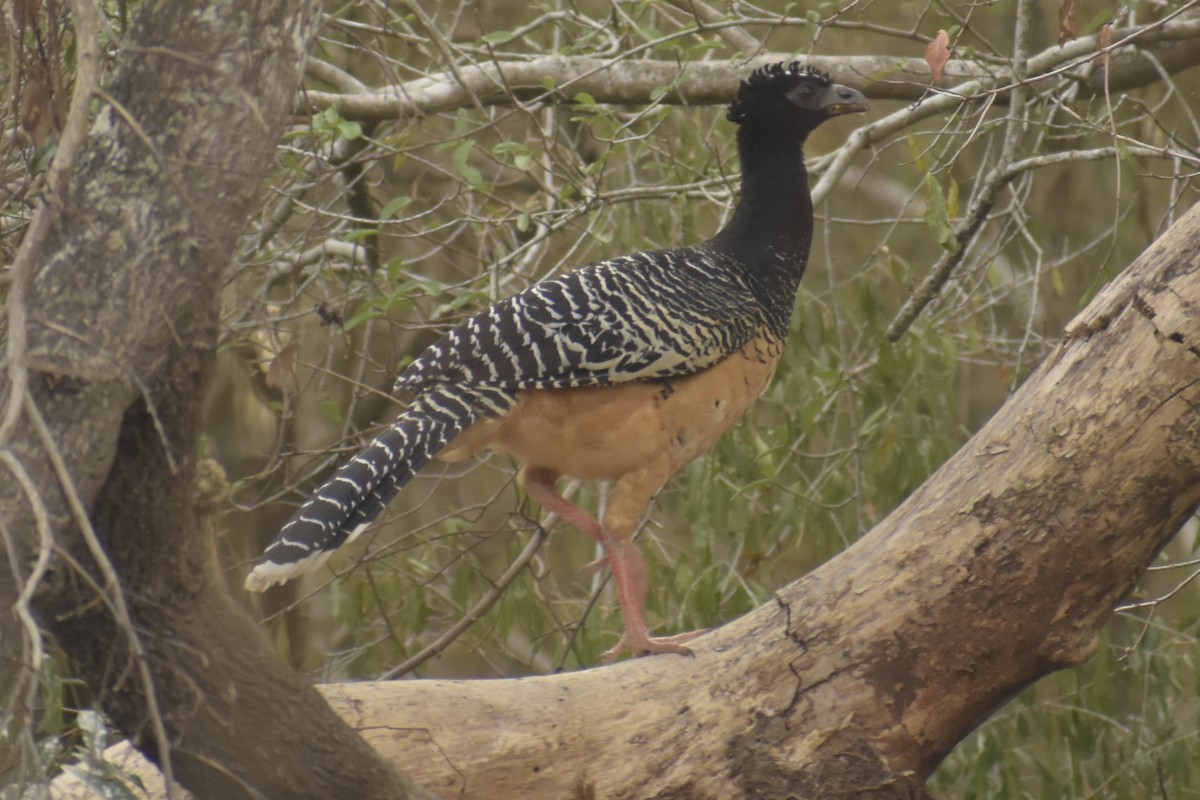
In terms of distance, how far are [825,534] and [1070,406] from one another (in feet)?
Result: 6.54

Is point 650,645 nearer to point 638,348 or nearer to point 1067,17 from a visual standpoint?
point 638,348

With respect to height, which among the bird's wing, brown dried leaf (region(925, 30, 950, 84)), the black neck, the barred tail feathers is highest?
brown dried leaf (region(925, 30, 950, 84))

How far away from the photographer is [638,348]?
4.37 metres

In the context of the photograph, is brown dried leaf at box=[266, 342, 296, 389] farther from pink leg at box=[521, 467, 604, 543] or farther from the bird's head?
the bird's head

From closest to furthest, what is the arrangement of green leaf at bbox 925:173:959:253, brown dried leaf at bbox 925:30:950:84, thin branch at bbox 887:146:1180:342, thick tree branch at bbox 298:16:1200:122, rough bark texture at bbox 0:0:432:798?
rough bark texture at bbox 0:0:432:798 < green leaf at bbox 925:173:959:253 < brown dried leaf at bbox 925:30:950:84 < thin branch at bbox 887:146:1180:342 < thick tree branch at bbox 298:16:1200:122

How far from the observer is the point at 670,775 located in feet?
11.4

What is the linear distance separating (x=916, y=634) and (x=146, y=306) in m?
1.94

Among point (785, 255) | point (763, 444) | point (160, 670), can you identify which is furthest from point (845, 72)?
point (160, 670)

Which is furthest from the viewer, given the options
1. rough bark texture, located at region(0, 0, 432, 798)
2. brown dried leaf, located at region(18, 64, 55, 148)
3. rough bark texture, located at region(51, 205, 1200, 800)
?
rough bark texture, located at region(51, 205, 1200, 800)

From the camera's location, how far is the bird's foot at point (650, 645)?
12.7 feet

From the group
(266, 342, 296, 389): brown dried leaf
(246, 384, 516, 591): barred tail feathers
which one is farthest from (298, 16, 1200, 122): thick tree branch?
(246, 384, 516, 591): barred tail feathers

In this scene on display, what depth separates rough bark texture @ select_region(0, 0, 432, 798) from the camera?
218 cm

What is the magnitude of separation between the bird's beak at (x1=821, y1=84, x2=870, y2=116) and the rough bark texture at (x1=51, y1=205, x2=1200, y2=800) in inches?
68.2

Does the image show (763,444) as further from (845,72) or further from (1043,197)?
(1043,197)
